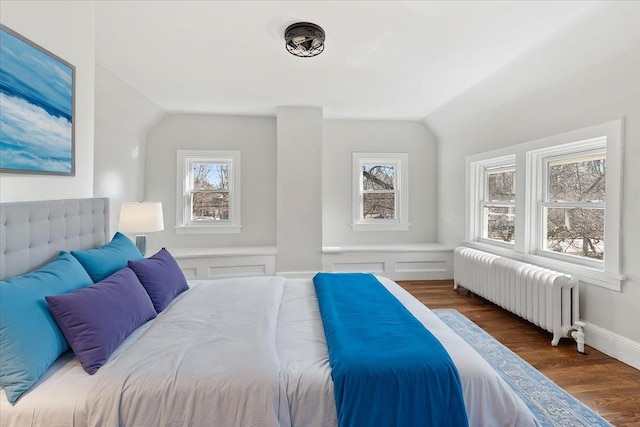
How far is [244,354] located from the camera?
131 centimetres

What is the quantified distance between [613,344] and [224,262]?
12.9ft

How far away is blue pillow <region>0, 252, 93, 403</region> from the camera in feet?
3.70

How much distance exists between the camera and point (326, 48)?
2.62 meters

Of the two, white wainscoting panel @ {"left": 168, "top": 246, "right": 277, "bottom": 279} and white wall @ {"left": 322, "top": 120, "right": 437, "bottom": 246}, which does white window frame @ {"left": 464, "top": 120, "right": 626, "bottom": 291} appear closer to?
white wall @ {"left": 322, "top": 120, "right": 437, "bottom": 246}

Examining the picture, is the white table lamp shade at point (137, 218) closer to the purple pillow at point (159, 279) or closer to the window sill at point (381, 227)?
the purple pillow at point (159, 279)

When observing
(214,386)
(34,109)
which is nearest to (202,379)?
(214,386)

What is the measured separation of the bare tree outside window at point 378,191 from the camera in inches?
194

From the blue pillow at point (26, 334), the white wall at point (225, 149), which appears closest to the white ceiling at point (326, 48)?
the white wall at point (225, 149)

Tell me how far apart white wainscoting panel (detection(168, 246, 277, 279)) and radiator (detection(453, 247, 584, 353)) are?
258 cm

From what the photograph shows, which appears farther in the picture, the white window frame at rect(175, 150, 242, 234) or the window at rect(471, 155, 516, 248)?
the white window frame at rect(175, 150, 242, 234)

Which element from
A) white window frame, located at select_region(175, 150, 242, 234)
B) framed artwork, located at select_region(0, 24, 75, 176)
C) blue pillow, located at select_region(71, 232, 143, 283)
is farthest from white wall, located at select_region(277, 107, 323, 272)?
framed artwork, located at select_region(0, 24, 75, 176)

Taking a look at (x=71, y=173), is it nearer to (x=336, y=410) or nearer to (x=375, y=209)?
(x=336, y=410)

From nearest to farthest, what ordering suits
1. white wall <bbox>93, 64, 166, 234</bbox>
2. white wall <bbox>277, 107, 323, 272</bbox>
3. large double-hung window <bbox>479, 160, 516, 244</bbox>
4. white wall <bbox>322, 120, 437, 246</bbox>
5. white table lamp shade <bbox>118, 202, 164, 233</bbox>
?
white table lamp shade <bbox>118, 202, 164, 233</bbox> < white wall <bbox>93, 64, 166, 234</bbox> < large double-hung window <bbox>479, 160, 516, 244</bbox> < white wall <bbox>277, 107, 323, 272</bbox> < white wall <bbox>322, 120, 437, 246</bbox>

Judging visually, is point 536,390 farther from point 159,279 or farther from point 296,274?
point 296,274
